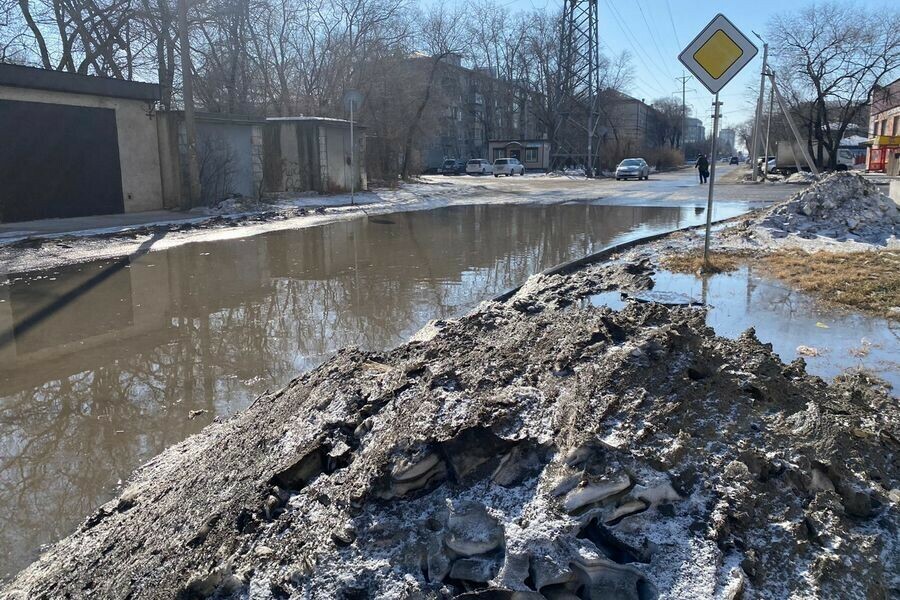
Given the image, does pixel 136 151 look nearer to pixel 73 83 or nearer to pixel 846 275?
pixel 73 83

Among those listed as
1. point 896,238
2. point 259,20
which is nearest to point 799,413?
point 896,238

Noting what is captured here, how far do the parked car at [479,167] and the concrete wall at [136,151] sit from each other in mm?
42537

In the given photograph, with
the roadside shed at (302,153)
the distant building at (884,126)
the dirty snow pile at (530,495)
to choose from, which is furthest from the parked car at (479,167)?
the dirty snow pile at (530,495)

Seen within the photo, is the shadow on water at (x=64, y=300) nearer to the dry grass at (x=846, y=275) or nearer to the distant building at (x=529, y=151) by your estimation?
the dry grass at (x=846, y=275)

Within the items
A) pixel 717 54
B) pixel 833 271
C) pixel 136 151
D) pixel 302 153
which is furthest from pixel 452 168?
pixel 833 271

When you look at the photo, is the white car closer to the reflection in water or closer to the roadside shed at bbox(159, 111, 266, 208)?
the roadside shed at bbox(159, 111, 266, 208)

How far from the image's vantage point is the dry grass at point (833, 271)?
7454mm

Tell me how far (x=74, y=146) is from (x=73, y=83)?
1.61 meters

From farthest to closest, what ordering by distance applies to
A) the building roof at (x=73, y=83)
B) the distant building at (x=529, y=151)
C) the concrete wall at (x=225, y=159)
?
the distant building at (x=529, y=151)
the concrete wall at (x=225, y=159)
the building roof at (x=73, y=83)

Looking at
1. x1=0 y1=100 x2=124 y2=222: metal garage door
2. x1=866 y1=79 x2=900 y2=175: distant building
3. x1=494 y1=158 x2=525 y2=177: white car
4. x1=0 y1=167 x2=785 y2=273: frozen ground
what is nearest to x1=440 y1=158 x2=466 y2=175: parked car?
x1=494 y1=158 x2=525 y2=177: white car

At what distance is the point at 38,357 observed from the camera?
6.30 metres

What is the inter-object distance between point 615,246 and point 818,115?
45.6 meters

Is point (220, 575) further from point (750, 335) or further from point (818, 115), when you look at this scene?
point (818, 115)

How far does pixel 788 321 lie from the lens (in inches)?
269
